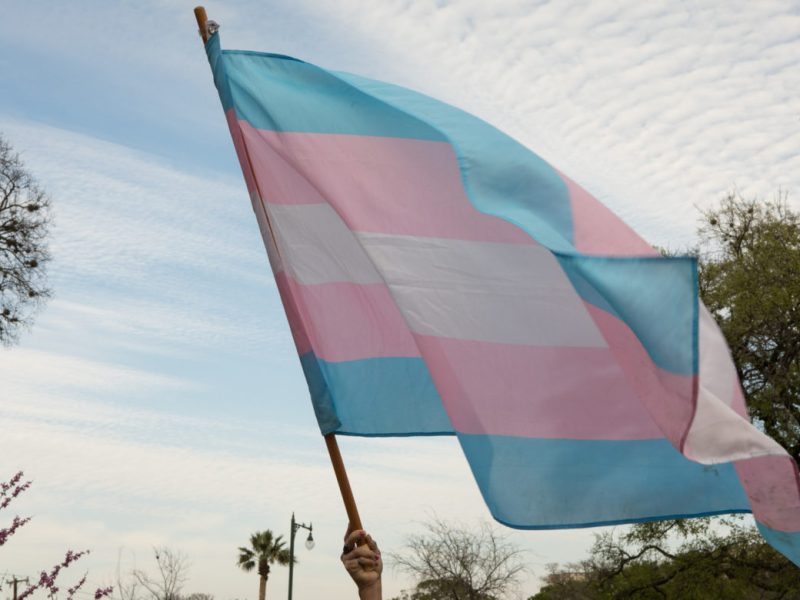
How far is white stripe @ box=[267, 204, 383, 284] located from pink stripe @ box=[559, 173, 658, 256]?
3.98 feet

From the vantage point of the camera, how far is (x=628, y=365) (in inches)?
197

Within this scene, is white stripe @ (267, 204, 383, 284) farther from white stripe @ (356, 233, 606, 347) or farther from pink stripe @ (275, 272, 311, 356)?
white stripe @ (356, 233, 606, 347)

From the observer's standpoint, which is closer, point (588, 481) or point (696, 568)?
point (588, 481)

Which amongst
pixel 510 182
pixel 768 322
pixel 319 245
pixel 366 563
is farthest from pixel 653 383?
pixel 768 322

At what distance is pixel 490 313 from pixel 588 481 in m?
0.94

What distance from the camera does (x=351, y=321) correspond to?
6047 mm

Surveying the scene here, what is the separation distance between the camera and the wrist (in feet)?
15.1

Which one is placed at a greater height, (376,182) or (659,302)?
(376,182)

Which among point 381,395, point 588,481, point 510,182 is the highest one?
point 510,182

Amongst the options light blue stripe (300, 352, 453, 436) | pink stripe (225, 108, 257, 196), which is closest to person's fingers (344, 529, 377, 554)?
light blue stripe (300, 352, 453, 436)

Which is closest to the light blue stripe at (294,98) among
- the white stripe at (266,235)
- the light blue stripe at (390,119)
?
the light blue stripe at (390,119)

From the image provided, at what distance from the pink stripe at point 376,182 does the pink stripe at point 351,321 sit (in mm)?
483

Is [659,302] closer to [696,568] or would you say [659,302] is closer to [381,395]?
[381,395]

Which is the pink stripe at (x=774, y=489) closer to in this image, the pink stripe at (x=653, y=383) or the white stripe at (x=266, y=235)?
the pink stripe at (x=653, y=383)
